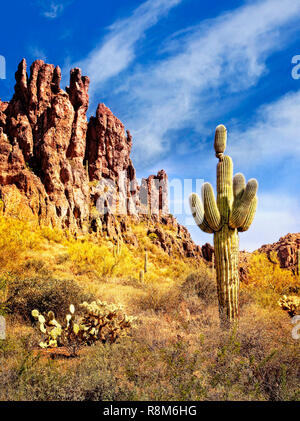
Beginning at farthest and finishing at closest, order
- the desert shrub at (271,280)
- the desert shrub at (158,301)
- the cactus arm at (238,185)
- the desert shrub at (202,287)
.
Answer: the desert shrub at (271,280)
the desert shrub at (202,287)
the desert shrub at (158,301)
the cactus arm at (238,185)

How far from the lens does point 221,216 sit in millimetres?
7605

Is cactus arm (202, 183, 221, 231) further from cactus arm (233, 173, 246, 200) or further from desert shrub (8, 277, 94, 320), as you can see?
desert shrub (8, 277, 94, 320)

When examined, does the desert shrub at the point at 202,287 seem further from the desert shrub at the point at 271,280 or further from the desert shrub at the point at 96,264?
the desert shrub at the point at 96,264

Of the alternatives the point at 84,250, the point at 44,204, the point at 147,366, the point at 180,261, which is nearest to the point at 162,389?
the point at 147,366

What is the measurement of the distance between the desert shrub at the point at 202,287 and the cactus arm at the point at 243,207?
3300 mm

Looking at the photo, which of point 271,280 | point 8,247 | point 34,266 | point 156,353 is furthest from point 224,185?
point 34,266

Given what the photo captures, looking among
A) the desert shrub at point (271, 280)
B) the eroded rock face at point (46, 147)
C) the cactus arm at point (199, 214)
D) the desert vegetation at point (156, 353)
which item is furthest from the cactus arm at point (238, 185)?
the eroded rock face at point (46, 147)

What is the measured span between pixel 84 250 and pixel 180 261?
62.5ft

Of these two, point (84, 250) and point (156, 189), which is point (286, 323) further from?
point (156, 189)

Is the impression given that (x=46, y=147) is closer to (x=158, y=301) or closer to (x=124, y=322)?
(x=158, y=301)

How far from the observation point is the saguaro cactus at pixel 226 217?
7043mm

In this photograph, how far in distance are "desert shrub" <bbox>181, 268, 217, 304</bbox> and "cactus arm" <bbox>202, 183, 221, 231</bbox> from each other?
303cm

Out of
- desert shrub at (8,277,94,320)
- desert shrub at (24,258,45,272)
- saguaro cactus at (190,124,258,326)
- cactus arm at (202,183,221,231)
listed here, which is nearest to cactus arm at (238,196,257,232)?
saguaro cactus at (190,124,258,326)

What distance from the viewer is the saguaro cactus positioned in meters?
7.04
